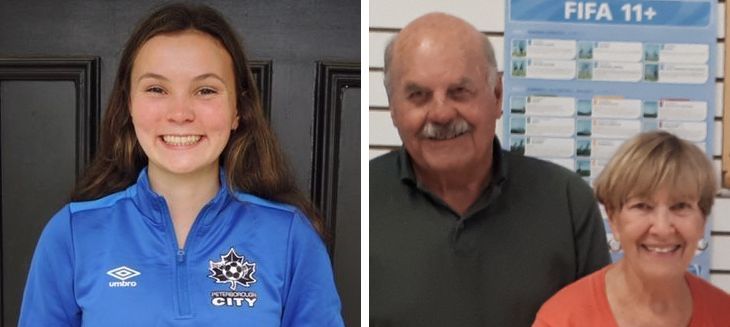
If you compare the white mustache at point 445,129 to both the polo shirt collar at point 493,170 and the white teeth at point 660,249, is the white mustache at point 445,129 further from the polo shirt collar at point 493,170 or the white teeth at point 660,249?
the white teeth at point 660,249

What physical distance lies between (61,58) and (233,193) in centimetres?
50

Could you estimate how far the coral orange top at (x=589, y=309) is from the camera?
1966 millimetres

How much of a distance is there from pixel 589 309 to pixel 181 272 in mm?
916

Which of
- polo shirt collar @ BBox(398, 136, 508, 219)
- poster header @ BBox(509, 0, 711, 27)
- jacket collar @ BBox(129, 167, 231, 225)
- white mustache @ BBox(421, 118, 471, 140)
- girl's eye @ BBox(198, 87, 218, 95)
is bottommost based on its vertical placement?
jacket collar @ BBox(129, 167, 231, 225)

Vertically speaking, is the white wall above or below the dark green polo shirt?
above

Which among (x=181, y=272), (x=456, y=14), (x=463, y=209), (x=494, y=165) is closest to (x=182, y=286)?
(x=181, y=272)

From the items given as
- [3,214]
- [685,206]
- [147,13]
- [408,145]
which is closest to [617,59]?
[685,206]

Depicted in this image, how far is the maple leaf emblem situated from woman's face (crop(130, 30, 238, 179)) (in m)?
0.22

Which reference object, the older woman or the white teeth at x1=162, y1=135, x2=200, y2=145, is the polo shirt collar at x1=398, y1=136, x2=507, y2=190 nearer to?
the older woman

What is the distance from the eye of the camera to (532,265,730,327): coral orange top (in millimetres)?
1966

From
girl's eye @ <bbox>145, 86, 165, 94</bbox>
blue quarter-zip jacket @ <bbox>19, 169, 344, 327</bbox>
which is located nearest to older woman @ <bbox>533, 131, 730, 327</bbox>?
blue quarter-zip jacket @ <bbox>19, 169, 344, 327</bbox>

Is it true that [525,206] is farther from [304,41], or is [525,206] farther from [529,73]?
[304,41]

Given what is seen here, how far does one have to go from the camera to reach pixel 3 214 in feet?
6.62

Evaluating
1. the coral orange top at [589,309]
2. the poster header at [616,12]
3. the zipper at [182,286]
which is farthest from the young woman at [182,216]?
the poster header at [616,12]
